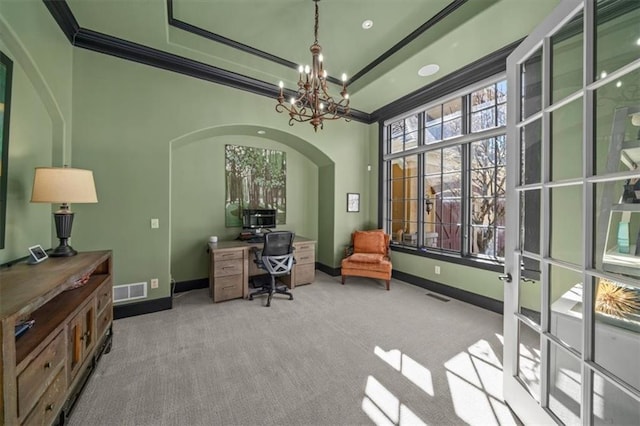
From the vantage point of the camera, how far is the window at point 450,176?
3.37m

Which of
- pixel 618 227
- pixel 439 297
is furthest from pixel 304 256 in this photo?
pixel 618 227

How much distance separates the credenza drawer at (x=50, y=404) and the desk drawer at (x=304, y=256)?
2.98 meters

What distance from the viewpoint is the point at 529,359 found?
156cm

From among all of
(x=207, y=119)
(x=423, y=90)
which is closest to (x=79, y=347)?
(x=207, y=119)

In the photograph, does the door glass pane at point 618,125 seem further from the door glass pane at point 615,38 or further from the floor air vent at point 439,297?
the floor air vent at point 439,297

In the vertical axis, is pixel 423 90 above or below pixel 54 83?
above

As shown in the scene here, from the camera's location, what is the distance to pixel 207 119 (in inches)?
138

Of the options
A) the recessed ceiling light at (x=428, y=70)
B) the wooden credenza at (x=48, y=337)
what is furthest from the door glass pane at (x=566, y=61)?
the wooden credenza at (x=48, y=337)

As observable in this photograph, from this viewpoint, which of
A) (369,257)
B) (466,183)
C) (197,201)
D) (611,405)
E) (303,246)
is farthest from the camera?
(303,246)

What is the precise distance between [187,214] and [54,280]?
2.62 metres

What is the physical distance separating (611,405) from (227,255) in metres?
3.60

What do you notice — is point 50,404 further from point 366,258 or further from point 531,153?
point 366,258

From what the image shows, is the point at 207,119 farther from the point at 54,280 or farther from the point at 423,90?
the point at 423,90

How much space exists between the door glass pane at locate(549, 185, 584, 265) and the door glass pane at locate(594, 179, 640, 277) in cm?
7
